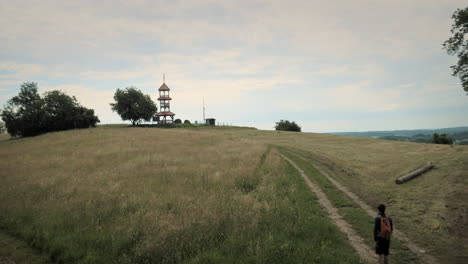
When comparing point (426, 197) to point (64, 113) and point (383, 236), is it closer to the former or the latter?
point (383, 236)

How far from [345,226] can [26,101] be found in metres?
78.8

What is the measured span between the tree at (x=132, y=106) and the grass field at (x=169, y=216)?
185ft

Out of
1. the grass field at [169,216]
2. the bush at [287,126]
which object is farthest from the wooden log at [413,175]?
the bush at [287,126]

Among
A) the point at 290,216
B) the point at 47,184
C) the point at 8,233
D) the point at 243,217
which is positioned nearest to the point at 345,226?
the point at 290,216

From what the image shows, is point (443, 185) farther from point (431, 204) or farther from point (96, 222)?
point (96, 222)

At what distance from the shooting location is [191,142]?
37.8m

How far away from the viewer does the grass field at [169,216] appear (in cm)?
850

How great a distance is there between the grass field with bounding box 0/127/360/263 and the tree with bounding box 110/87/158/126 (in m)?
56.4

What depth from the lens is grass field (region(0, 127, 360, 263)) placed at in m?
8.50

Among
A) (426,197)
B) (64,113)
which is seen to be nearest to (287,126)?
(64,113)

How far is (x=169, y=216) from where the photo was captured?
35.7 feet

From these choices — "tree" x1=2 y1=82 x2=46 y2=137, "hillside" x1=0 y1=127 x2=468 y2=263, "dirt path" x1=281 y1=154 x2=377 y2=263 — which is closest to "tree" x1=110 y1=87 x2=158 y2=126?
"tree" x1=2 y1=82 x2=46 y2=137

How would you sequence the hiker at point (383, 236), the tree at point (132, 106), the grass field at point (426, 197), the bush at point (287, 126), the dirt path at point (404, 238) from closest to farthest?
the hiker at point (383, 236) < the dirt path at point (404, 238) < the grass field at point (426, 197) < the tree at point (132, 106) < the bush at point (287, 126)

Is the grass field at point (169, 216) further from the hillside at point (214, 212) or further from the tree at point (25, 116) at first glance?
the tree at point (25, 116)
